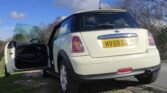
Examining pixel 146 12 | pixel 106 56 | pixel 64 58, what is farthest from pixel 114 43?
pixel 146 12

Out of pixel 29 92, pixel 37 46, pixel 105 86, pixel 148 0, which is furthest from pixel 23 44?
pixel 148 0

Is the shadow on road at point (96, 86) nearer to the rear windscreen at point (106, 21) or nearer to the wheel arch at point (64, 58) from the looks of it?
the wheel arch at point (64, 58)

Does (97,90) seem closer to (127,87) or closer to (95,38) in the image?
(127,87)

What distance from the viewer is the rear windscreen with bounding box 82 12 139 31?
25.0ft

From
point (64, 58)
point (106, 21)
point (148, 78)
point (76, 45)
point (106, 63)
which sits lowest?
point (148, 78)

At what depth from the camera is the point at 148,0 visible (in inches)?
1544

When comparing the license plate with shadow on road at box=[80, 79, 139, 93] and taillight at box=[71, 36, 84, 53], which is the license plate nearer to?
taillight at box=[71, 36, 84, 53]

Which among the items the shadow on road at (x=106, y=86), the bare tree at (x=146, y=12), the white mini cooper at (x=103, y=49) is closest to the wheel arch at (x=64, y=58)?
the white mini cooper at (x=103, y=49)

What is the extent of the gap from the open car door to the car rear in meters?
2.93

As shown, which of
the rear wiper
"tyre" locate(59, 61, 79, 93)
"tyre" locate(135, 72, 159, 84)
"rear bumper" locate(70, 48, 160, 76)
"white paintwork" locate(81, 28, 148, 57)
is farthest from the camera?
"tyre" locate(135, 72, 159, 84)

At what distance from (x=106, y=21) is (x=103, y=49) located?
2.56 ft

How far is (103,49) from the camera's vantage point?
727cm

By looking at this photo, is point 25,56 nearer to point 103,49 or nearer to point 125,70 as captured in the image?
point 103,49

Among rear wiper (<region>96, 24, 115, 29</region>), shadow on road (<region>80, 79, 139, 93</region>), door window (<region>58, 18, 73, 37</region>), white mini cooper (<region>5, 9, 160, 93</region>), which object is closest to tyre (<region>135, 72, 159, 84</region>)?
white mini cooper (<region>5, 9, 160, 93</region>)
